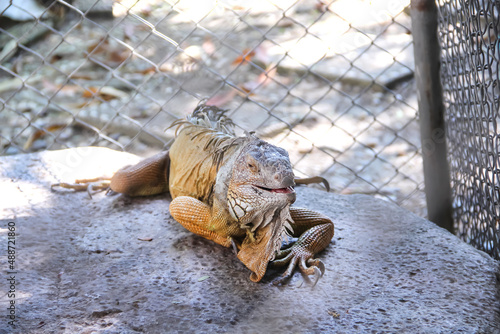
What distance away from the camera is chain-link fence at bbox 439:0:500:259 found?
8.37 ft

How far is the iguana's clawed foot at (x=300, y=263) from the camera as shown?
93.3 inches

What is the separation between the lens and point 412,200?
163 inches

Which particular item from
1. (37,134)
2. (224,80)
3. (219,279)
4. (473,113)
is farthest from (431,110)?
(37,134)

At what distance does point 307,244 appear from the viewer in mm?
2521

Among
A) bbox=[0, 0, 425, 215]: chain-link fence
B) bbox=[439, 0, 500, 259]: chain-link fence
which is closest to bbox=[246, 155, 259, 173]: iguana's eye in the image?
bbox=[439, 0, 500, 259]: chain-link fence

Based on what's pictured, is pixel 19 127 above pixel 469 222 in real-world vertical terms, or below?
below

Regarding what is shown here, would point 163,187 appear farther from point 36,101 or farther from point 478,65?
point 36,101

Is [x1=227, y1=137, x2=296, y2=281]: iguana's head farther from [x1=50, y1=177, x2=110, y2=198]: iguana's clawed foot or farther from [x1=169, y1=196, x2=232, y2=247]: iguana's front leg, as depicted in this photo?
[x1=50, y1=177, x2=110, y2=198]: iguana's clawed foot

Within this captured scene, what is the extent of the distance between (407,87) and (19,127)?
363cm

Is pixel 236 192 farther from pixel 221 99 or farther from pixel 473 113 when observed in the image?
pixel 221 99

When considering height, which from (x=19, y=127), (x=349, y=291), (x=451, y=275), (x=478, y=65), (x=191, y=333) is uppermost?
(x=478, y=65)

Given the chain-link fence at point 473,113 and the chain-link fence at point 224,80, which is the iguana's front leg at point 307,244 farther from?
the chain-link fence at point 224,80

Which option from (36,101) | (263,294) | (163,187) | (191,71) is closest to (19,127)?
(36,101)

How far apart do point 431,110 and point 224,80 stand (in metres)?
1.42
